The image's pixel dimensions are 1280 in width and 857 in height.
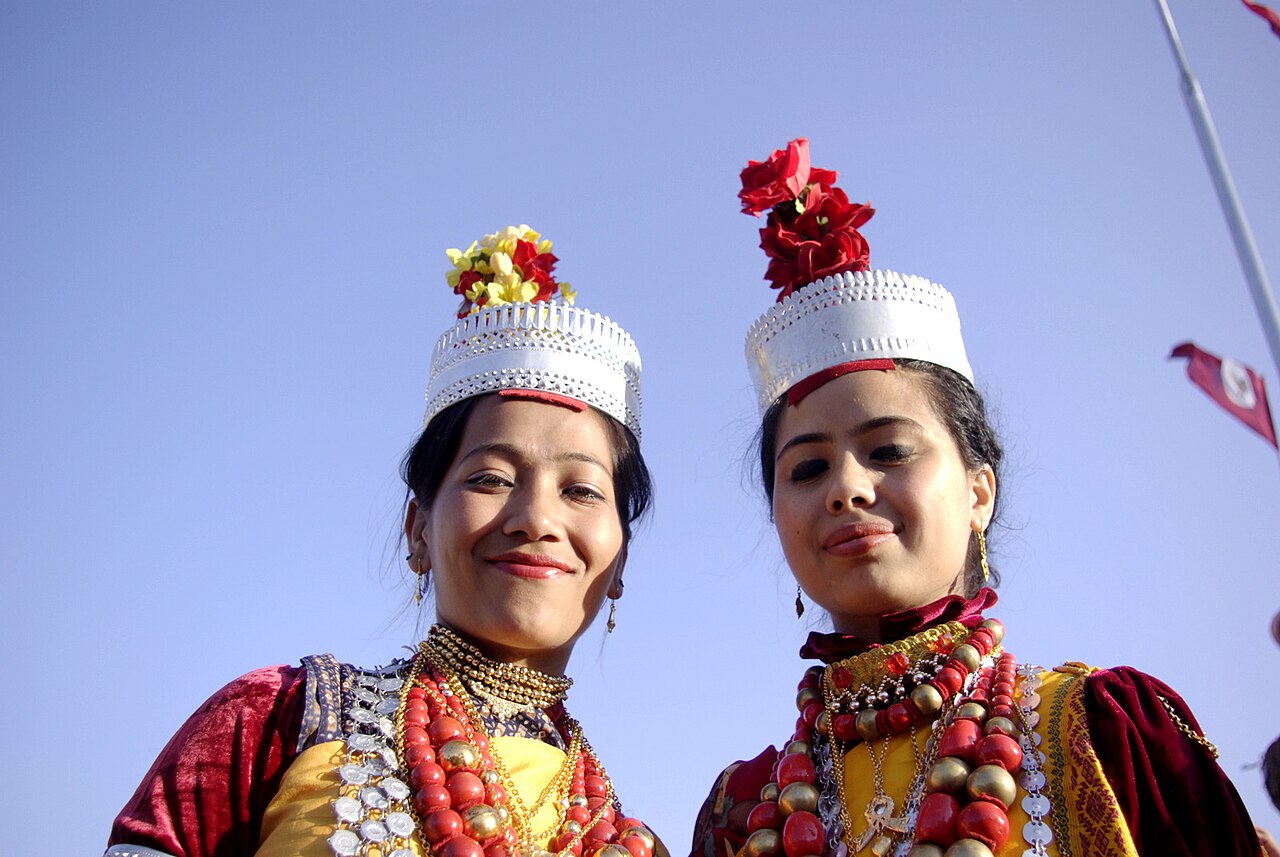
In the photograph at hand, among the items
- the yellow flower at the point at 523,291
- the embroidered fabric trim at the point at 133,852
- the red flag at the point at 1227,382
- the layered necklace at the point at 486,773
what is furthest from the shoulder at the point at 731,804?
the red flag at the point at 1227,382

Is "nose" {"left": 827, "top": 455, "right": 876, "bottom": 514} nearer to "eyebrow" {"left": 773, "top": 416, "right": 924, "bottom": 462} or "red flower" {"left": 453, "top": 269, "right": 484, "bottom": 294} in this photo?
"eyebrow" {"left": 773, "top": 416, "right": 924, "bottom": 462}

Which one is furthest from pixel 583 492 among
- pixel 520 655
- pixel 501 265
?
pixel 501 265

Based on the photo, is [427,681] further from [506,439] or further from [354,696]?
[506,439]

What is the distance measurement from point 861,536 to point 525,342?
141 centimetres

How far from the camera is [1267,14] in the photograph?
202 cm

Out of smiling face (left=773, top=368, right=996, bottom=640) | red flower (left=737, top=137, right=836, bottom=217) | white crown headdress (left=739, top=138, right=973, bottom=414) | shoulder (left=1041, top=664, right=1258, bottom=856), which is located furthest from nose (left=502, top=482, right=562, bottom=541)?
shoulder (left=1041, top=664, right=1258, bottom=856)

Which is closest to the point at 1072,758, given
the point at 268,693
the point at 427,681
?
the point at 427,681

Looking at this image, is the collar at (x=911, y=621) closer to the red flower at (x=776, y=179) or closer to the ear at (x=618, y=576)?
the ear at (x=618, y=576)

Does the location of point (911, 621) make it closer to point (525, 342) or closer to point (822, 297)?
point (822, 297)

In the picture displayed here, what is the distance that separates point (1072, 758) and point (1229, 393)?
146cm

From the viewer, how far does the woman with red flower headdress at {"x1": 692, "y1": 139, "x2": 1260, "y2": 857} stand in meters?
2.79

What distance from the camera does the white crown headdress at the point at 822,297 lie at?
3793 millimetres

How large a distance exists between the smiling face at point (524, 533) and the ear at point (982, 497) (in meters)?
1.13

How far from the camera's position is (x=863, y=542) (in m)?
3.34
